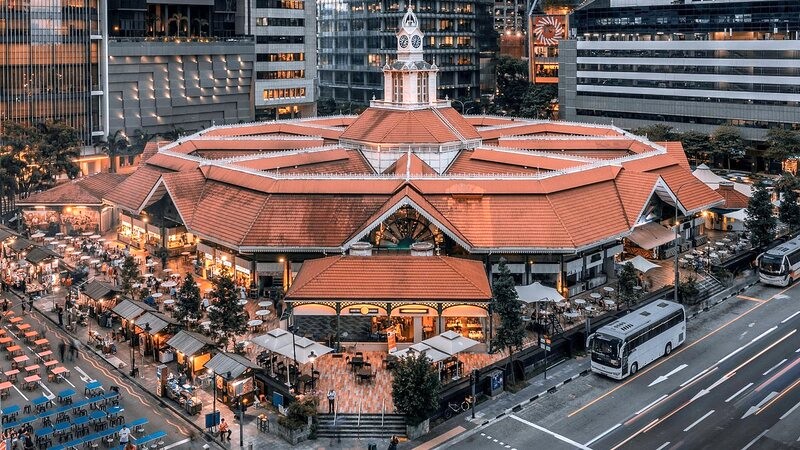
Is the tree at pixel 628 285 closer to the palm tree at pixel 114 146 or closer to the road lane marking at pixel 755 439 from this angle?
the road lane marking at pixel 755 439

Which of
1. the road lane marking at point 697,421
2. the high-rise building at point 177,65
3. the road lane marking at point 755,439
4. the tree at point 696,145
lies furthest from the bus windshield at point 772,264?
the high-rise building at point 177,65

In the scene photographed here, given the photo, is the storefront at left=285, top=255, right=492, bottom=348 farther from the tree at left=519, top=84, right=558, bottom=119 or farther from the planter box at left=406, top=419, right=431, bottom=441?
the tree at left=519, top=84, right=558, bottom=119

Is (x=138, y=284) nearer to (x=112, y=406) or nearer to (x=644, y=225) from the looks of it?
(x=112, y=406)

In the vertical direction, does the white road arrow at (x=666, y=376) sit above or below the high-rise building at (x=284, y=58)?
below

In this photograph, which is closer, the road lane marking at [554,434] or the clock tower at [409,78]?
the road lane marking at [554,434]

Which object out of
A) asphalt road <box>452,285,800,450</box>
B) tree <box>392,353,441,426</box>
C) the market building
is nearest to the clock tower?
the market building

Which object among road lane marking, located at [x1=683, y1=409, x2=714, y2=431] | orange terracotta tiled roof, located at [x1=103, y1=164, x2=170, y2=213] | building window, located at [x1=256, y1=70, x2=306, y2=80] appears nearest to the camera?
road lane marking, located at [x1=683, y1=409, x2=714, y2=431]

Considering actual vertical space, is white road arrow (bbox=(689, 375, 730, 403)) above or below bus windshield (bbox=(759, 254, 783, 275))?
below

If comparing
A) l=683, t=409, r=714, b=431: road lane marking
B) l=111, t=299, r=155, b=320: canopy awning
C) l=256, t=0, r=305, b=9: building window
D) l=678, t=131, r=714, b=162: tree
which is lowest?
l=683, t=409, r=714, b=431: road lane marking
